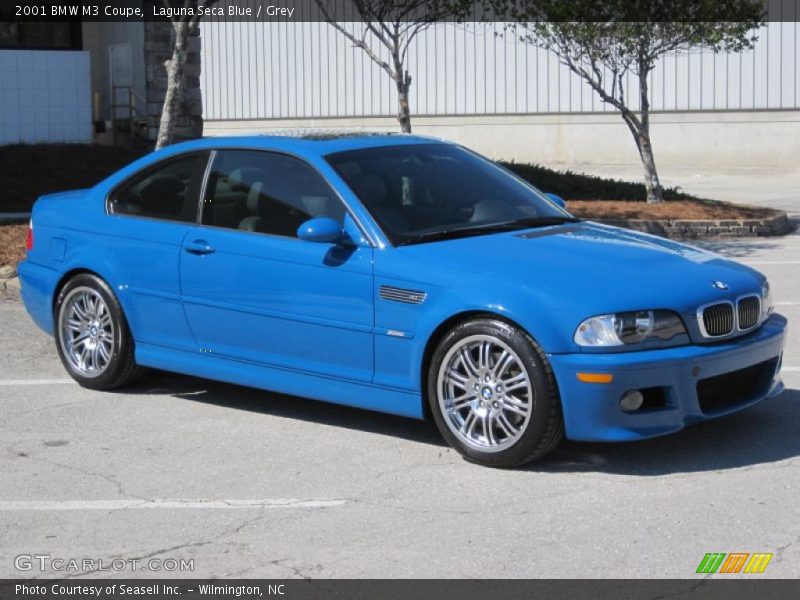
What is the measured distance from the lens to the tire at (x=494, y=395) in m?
5.93

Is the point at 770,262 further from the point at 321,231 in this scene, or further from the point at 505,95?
the point at 505,95

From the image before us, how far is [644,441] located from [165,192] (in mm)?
3086

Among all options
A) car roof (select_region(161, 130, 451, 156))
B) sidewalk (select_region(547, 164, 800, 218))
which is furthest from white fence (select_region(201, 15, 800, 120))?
car roof (select_region(161, 130, 451, 156))

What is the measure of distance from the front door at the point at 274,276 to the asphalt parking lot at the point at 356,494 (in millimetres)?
461

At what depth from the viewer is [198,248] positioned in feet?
23.6

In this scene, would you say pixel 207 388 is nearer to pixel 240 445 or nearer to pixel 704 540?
pixel 240 445

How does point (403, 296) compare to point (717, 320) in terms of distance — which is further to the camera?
point (403, 296)

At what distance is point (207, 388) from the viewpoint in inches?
316

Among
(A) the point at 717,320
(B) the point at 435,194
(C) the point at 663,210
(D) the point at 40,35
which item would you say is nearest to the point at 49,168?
(D) the point at 40,35

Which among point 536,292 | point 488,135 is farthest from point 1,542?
point 488,135

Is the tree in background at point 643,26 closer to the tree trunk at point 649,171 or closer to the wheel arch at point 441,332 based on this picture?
the tree trunk at point 649,171

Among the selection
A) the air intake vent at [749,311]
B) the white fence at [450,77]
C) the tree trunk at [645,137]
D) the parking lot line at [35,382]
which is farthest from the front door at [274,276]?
the white fence at [450,77]

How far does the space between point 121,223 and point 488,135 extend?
22.5 m

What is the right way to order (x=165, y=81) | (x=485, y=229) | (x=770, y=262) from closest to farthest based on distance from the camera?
(x=485, y=229)
(x=770, y=262)
(x=165, y=81)
